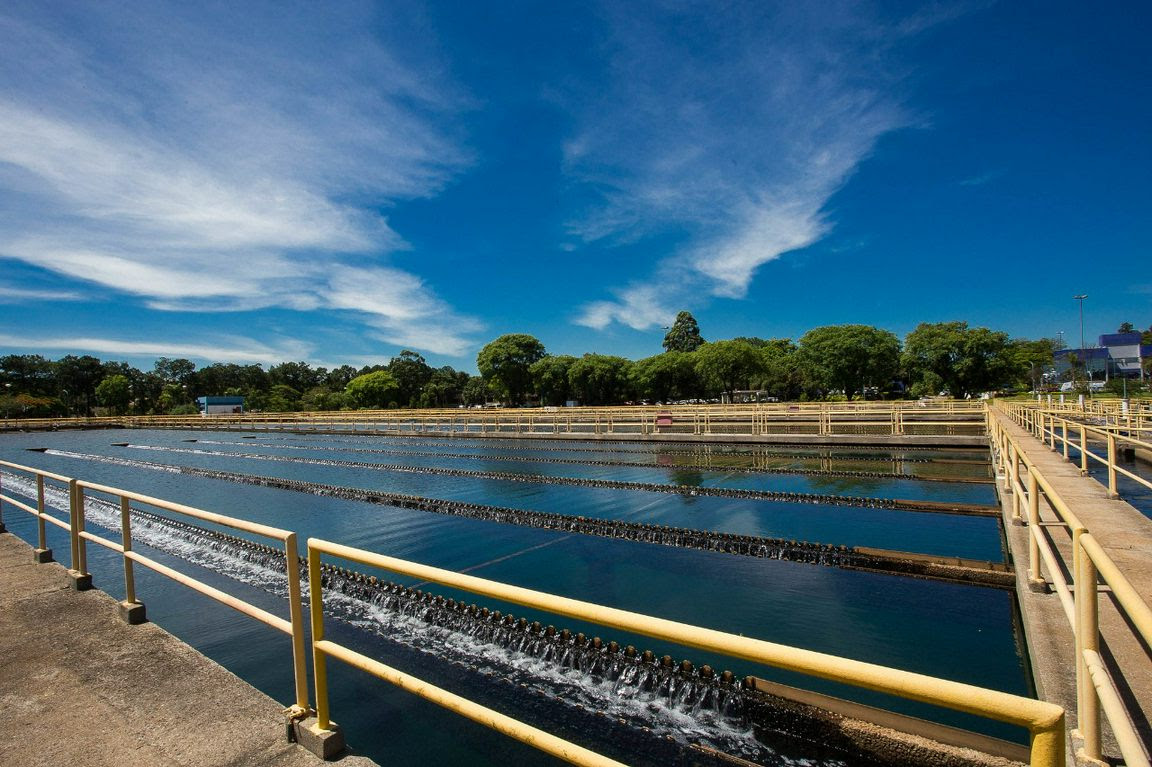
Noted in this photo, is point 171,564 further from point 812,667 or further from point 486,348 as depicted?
point 486,348

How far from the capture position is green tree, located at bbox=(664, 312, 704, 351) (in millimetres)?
95812

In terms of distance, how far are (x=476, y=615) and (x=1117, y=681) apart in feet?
19.3

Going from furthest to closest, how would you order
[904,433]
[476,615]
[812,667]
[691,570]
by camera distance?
1. [904,433]
2. [691,570]
3. [476,615]
4. [812,667]

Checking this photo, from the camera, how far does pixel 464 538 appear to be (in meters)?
11.5

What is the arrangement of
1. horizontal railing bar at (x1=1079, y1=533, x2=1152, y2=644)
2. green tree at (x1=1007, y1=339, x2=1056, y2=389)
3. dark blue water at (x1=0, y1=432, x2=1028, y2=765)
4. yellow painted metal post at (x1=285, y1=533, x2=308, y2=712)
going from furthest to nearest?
green tree at (x1=1007, y1=339, x2=1056, y2=389) → dark blue water at (x1=0, y1=432, x2=1028, y2=765) → yellow painted metal post at (x1=285, y1=533, x2=308, y2=712) → horizontal railing bar at (x1=1079, y1=533, x2=1152, y2=644)

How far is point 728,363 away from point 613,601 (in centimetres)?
5996

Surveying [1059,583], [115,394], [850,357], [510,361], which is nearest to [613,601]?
[1059,583]

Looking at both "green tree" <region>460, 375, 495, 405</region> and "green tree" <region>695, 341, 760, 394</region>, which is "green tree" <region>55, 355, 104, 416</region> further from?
"green tree" <region>695, 341, 760, 394</region>

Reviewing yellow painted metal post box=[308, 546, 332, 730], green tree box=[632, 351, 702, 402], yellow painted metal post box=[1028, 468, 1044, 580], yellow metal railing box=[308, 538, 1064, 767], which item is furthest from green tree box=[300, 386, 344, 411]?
yellow metal railing box=[308, 538, 1064, 767]

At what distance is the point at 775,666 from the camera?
143cm

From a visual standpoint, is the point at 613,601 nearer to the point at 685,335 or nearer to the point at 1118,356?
the point at 685,335

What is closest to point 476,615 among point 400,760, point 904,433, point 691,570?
point 400,760

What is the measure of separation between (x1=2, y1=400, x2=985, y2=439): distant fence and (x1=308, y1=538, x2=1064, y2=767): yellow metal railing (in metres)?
24.9

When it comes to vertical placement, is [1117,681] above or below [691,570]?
above
